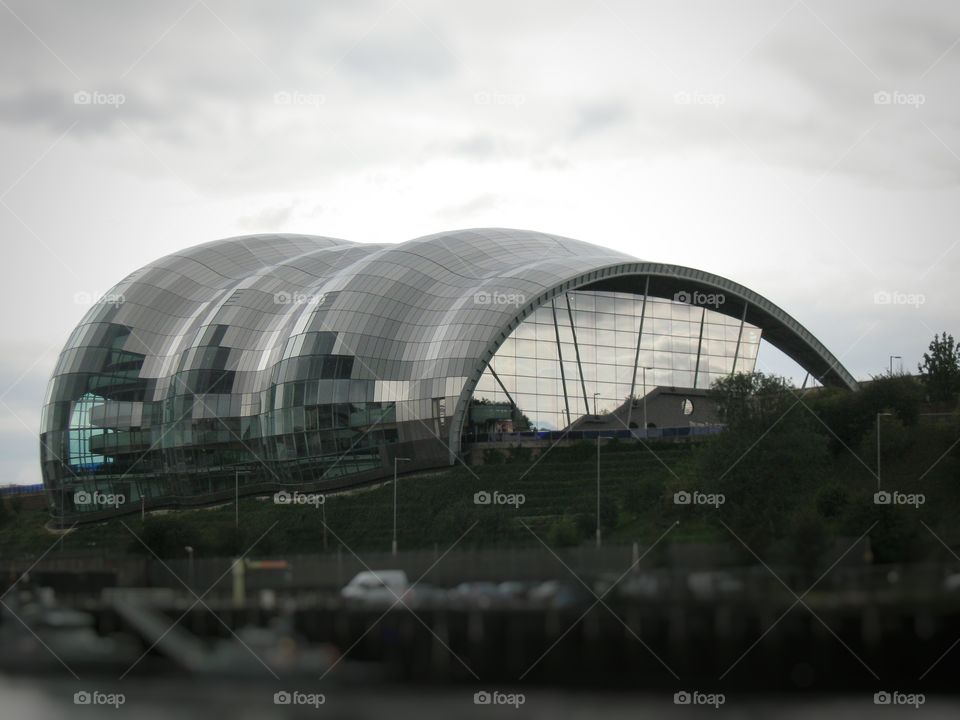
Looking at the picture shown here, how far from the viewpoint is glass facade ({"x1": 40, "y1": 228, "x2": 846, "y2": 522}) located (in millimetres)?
82500

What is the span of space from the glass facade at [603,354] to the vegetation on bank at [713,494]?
7.78m

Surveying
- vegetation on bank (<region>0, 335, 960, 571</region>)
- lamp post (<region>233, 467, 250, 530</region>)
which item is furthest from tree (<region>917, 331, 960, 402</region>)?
lamp post (<region>233, 467, 250, 530</region>)

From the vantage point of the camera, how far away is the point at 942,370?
3457 inches

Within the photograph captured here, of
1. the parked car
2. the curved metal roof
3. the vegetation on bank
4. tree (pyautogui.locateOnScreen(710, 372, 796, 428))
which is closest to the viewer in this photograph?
the parked car

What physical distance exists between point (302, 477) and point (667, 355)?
100ft

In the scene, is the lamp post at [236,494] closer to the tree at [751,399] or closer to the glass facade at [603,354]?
the glass facade at [603,354]

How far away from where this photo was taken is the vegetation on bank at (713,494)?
175 ft

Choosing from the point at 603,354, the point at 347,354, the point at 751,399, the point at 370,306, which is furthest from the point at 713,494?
the point at 603,354

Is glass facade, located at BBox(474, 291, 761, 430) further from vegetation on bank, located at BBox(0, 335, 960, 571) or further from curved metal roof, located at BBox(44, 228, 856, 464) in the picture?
vegetation on bank, located at BBox(0, 335, 960, 571)

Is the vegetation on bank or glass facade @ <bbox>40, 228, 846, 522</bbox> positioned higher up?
glass facade @ <bbox>40, 228, 846, 522</bbox>

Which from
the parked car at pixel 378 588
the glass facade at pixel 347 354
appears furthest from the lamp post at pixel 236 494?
the parked car at pixel 378 588

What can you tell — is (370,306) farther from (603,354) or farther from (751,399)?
(751,399)

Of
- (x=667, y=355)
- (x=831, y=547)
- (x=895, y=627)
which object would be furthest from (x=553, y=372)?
(x=895, y=627)

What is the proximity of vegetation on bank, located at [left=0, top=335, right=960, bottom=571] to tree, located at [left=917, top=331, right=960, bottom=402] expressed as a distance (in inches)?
5.7
